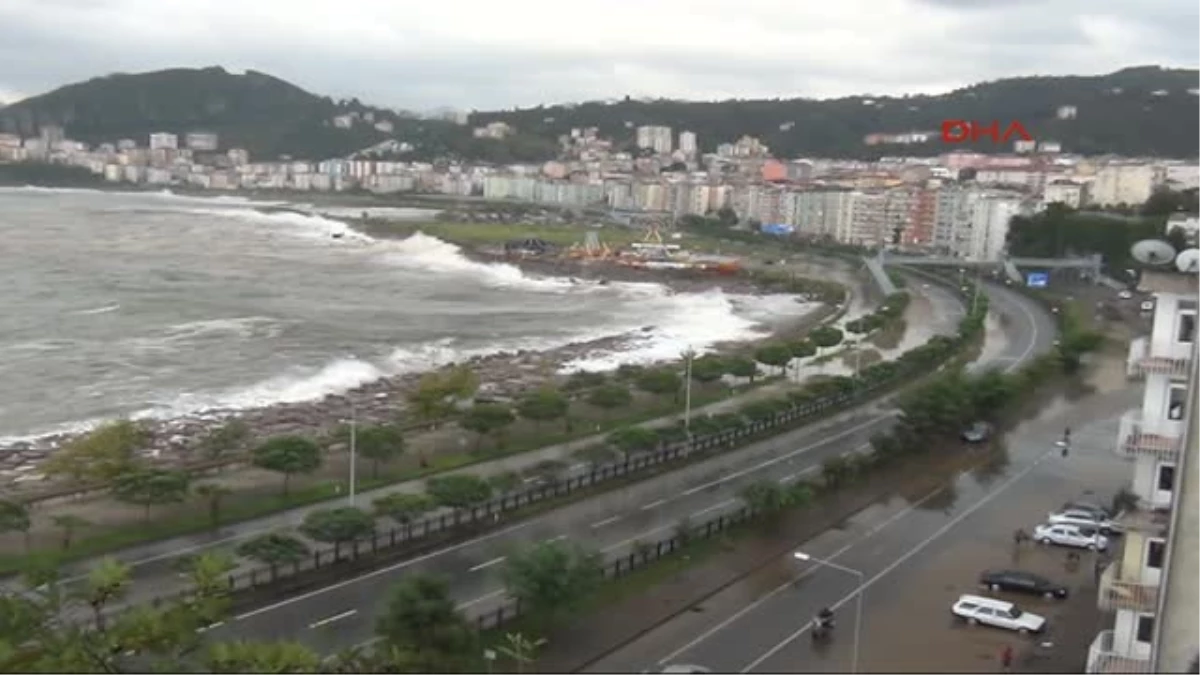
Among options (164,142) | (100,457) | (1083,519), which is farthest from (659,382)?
(164,142)

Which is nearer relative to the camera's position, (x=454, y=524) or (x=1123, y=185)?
(x=454, y=524)

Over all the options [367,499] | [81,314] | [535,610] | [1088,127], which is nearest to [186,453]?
[367,499]

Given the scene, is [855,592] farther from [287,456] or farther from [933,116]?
[933,116]

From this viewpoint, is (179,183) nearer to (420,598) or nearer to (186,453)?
(186,453)

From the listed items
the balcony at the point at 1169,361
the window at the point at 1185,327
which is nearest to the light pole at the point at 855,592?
the balcony at the point at 1169,361

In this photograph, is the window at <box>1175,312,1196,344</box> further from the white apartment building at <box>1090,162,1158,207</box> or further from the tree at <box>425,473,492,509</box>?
the white apartment building at <box>1090,162,1158,207</box>
